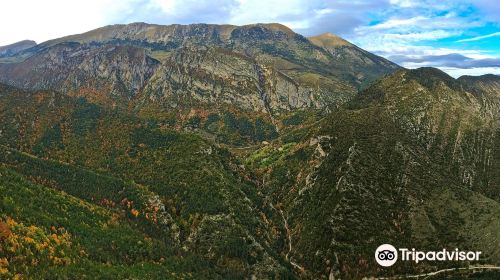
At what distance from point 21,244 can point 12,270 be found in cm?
1706

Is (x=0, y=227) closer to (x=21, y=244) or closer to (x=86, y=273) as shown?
(x=21, y=244)

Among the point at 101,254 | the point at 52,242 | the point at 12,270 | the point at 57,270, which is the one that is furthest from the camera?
the point at 101,254

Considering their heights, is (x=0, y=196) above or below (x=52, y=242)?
above

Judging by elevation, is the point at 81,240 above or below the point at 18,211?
below

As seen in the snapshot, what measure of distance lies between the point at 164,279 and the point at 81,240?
3958 centimetres

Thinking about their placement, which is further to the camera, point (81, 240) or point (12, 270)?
point (81, 240)

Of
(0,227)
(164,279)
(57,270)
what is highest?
(0,227)

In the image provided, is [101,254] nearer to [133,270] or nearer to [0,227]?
[133,270]

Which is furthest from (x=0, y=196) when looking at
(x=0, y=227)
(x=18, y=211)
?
(x=0, y=227)

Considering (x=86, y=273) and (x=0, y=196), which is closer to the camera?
(x=86, y=273)

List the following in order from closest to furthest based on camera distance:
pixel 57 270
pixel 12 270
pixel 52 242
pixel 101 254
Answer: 1. pixel 12 270
2. pixel 57 270
3. pixel 52 242
4. pixel 101 254

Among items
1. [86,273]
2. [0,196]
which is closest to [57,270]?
[86,273]

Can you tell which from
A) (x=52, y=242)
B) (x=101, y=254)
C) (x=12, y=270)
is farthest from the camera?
(x=101, y=254)

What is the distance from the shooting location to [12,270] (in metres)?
153
